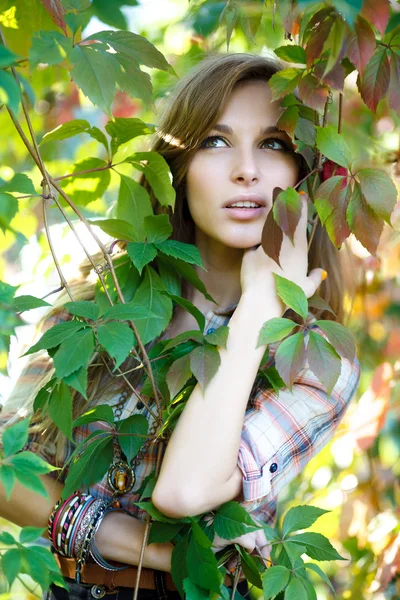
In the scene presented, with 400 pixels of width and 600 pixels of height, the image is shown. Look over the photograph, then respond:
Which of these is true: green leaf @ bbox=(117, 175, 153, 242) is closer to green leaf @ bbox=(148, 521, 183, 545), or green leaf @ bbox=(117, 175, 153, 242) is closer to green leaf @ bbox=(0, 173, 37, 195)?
green leaf @ bbox=(0, 173, 37, 195)

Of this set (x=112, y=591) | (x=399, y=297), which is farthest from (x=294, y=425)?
(x=399, y=297)

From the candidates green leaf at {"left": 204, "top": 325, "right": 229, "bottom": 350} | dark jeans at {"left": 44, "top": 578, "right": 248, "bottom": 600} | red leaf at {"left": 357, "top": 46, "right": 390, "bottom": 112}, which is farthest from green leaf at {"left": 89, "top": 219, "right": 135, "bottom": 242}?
dark jeans at {"left": 44, "top": 578, "right": 248, "bottom": 600}

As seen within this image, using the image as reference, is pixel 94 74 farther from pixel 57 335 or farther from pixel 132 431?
pixel 132 431

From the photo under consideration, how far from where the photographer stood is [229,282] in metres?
1.60

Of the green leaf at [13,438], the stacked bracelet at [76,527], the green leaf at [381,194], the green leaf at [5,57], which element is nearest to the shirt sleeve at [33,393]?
the stacked bracelet at [76,527]

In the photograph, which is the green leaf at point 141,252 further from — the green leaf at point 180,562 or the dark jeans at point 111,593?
the dark jeans at point 111,593

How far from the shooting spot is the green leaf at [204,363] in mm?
1095

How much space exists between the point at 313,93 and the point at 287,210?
0.55ft

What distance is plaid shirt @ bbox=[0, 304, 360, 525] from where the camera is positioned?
1.26 metres

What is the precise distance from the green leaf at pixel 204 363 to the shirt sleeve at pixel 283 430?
21cm

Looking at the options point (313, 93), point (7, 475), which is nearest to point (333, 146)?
point (313, 93)

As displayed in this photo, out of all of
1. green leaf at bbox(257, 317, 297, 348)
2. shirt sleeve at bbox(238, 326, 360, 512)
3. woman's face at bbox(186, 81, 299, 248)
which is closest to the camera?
green leaf at bbox(257, 317, 297, 348)

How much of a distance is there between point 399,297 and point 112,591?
4.62 feet

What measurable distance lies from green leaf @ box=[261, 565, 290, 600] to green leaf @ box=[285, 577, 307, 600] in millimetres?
11
